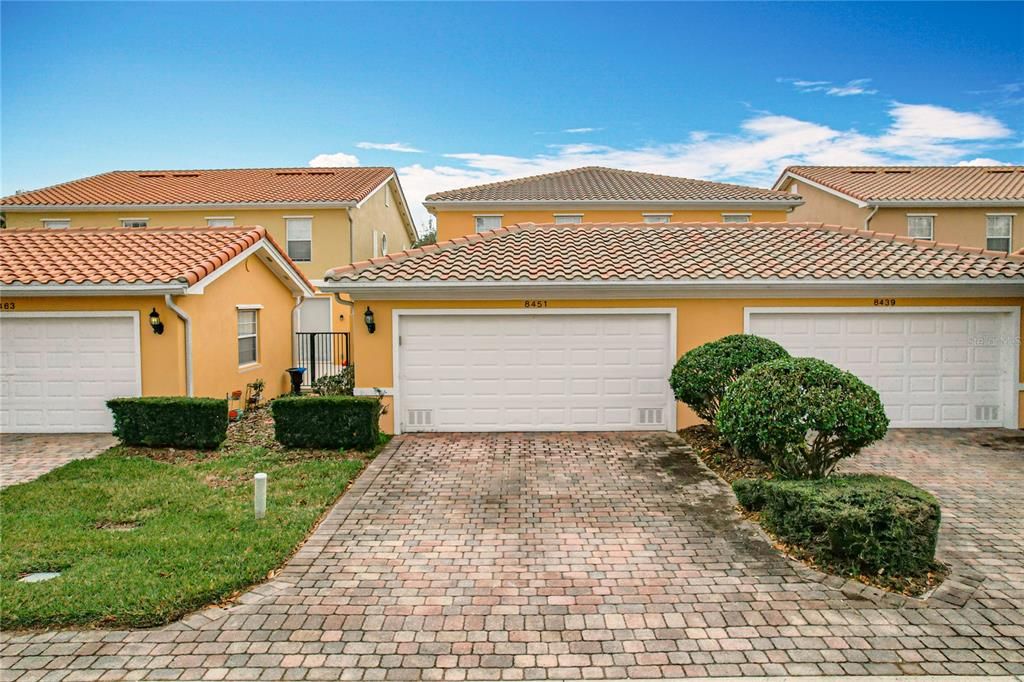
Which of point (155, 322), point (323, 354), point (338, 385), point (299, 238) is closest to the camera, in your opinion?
point (155, 322)

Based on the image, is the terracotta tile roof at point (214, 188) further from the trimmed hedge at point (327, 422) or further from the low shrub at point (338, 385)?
the trimmed hedge at point (327, 422)

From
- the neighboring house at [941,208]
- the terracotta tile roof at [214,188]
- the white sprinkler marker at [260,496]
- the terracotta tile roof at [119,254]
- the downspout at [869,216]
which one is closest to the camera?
the white sprinkler marker at [260,496]

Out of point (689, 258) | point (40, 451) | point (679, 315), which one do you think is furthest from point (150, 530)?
point (689, 258)

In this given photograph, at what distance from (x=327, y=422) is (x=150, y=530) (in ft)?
12.0

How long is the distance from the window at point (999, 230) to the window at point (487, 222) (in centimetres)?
1815

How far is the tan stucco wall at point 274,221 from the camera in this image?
2222cm

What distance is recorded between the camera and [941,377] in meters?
11.2

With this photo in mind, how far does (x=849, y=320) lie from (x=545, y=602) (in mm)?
9297

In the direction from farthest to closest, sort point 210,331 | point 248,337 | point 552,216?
1. point 552,216
2. point 248,337
3. point 210,331

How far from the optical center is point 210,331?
39.6 ft

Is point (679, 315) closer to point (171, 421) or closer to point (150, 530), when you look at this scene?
point (150, 530)

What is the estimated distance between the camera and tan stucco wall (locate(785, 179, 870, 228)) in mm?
22438

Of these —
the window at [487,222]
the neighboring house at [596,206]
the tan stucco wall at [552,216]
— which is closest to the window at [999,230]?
the neighboring house at [596,206]

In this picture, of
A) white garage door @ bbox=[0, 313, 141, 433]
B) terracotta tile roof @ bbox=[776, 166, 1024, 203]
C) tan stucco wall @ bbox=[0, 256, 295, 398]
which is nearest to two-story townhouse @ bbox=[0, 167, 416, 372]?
tan stucco wall @ bbox=[0, 256, 295, 398]
